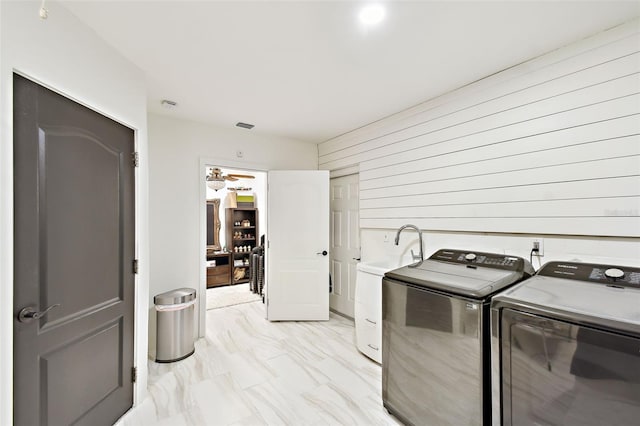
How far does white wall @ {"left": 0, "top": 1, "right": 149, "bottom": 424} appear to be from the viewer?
44.5 inches

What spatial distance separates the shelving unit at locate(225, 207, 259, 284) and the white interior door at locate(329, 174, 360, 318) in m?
2.39

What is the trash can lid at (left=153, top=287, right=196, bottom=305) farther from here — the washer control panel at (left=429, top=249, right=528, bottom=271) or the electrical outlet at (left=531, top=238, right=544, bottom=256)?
the electrical outlet at (left=531, top=238, right=544, bottom=256)

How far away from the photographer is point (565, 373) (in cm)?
120

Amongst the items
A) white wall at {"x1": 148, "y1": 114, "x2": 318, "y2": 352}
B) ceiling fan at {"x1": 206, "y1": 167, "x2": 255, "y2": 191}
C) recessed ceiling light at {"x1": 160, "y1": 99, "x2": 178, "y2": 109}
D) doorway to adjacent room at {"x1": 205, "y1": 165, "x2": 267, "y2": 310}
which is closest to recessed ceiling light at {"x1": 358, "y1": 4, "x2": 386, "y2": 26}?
recessed ceiling light at {"x1": 160, "y1": 99, "x2": 178, "y2": 109}

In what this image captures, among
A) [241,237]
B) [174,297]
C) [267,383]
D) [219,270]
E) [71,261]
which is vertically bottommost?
[267,383]

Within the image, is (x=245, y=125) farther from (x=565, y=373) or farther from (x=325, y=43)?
(x=565, y=373)

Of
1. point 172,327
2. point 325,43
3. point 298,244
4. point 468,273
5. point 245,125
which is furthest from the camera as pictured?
point 298,244

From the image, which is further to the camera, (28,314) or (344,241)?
(344,241)

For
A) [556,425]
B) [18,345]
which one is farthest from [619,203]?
[18,345]

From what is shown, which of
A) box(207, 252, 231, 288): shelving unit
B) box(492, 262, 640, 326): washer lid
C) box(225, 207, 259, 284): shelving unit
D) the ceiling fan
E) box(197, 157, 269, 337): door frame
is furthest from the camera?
box(225, 207, 259, 284): shelving unit

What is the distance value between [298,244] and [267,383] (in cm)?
171

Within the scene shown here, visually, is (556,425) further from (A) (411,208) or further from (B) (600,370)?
(A) (411,208)

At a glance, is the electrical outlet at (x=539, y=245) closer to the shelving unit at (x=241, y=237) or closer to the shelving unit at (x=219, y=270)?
the shelving unit at (x=241, y=237)

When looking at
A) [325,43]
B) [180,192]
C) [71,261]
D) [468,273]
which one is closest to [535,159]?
[468,273]
